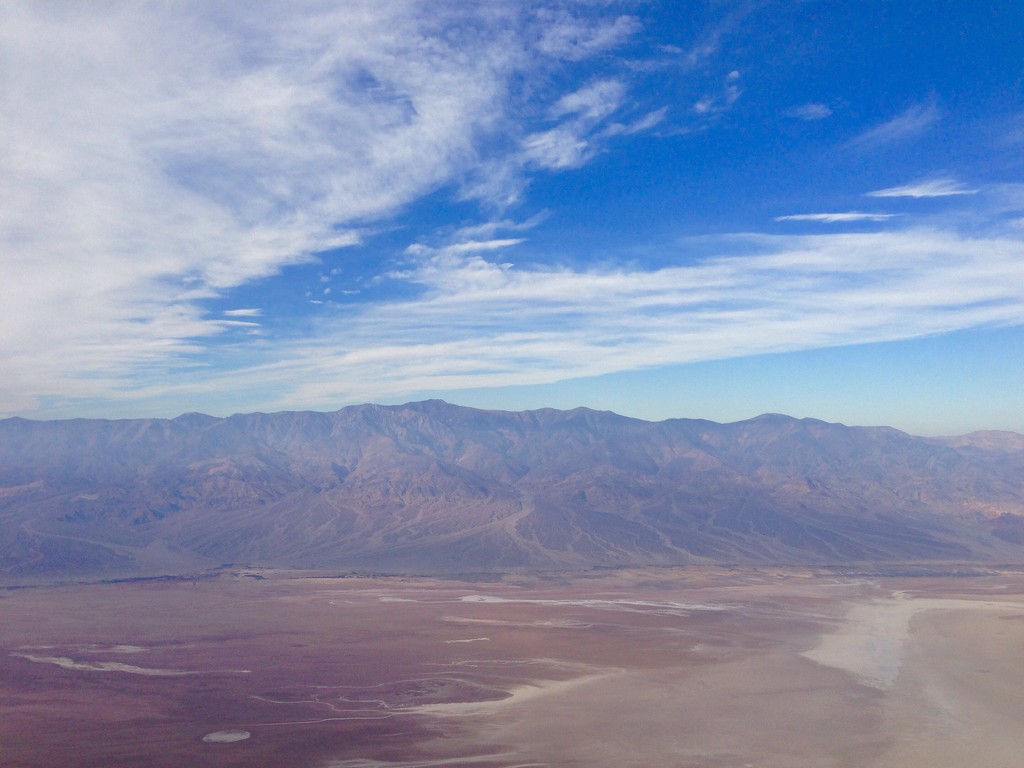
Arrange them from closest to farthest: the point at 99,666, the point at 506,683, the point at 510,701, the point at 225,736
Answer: the point at 225,736
the point at 510,701
the point at 506,683
the point at 99,666

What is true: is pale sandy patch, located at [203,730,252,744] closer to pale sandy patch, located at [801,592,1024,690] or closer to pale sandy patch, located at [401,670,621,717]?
pale sandy patch, located at [401,670,621,717]

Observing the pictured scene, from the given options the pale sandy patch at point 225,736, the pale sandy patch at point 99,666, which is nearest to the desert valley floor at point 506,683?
the pale sandy patch at point 225,736

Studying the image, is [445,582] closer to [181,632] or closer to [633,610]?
[633,610]

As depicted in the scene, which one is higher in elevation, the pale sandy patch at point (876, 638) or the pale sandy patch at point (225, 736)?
the pale sandy patch at point (225, 736)

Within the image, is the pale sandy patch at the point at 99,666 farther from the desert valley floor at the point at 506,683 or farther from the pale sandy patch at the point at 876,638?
the pale sandy patch at the point at 876,638

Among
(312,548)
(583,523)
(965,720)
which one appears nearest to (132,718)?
(965,720)

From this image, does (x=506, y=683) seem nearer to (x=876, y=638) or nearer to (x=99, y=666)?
(x=99, y=666)

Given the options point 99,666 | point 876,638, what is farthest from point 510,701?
point 876,638

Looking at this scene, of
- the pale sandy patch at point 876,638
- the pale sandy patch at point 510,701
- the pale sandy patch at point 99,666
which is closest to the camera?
the pale sandy patch at point 510,701
